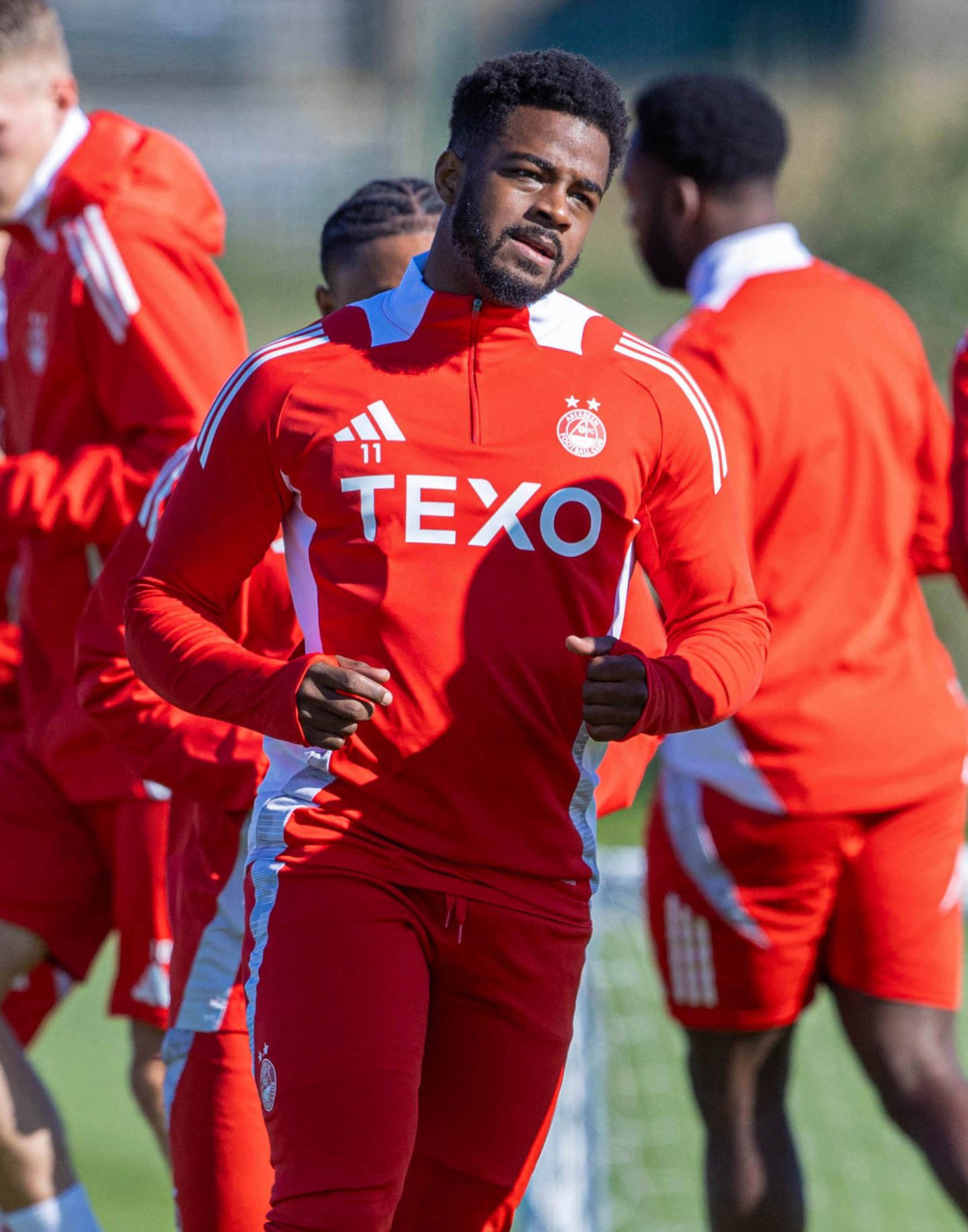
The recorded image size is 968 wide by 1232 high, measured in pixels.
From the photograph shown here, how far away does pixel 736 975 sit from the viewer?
11.8 ft

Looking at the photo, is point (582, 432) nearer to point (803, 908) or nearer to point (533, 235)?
point (533, 235)

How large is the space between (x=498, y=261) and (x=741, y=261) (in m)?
1.44

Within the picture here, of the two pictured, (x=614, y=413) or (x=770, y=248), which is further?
(x=770, y=248)

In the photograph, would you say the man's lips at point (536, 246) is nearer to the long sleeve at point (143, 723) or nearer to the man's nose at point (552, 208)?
the man's nose at point (552, 208)

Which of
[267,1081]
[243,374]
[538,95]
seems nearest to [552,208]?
[538,95]

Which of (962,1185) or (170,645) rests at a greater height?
(170,645)

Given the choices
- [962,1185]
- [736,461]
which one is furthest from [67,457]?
[962,1185]

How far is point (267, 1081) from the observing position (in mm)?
2301

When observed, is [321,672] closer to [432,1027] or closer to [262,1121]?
[432,1027]

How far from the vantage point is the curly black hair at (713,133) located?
3811 mm

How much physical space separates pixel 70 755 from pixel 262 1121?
1021 millimetres

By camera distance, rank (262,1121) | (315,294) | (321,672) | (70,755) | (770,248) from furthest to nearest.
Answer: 1. (770,248)
2. (70,755)
3. (315,294)
4. (262,1121)
5. (321,672)

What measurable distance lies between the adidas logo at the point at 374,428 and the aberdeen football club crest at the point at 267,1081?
30.7 inches

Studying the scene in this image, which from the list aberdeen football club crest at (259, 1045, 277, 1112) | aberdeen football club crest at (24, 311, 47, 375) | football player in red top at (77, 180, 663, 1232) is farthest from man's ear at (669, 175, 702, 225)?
aberdeen football club crest at (259, 1045, 277, 1112)
